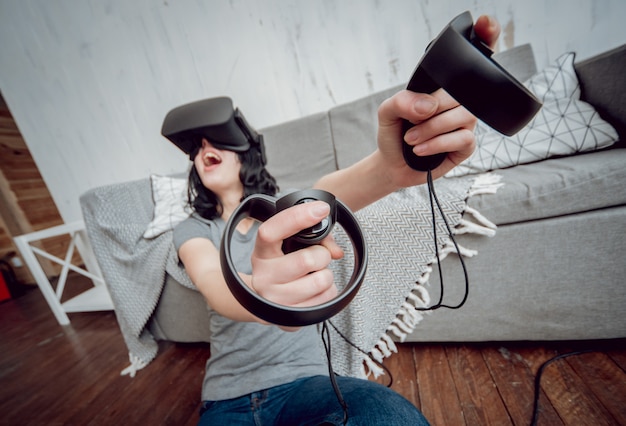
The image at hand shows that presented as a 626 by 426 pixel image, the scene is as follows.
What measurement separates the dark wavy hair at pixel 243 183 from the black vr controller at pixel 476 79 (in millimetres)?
564

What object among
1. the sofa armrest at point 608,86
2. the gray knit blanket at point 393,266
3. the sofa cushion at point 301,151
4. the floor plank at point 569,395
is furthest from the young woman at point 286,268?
the sofa armrest at point 608,86

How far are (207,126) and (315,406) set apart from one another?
0.66m

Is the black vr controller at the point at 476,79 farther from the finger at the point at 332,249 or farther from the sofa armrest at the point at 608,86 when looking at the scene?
the sofa armrest at the point at 608,86

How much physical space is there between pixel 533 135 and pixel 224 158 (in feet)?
3.36

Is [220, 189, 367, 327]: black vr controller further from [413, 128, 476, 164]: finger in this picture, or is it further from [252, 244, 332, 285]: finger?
[413, 128, 476, 164]: finger

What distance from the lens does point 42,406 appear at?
0.92 meters

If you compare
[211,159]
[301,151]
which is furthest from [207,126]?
[301,151]

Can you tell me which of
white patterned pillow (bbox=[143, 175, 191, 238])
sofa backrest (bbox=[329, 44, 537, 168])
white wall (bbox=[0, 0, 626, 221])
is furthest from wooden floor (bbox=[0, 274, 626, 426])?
white wall (bbox=[0, 0, 626, 221])

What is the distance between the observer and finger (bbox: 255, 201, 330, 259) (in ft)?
0.74

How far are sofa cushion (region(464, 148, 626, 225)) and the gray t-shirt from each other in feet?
1.93

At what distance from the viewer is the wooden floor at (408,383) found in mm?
576

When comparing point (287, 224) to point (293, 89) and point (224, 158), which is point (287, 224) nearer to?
point (224, 158)

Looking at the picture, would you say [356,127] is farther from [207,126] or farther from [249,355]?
[249,355]

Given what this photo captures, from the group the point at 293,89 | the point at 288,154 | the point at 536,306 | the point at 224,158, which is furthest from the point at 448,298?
the point at 293,89
